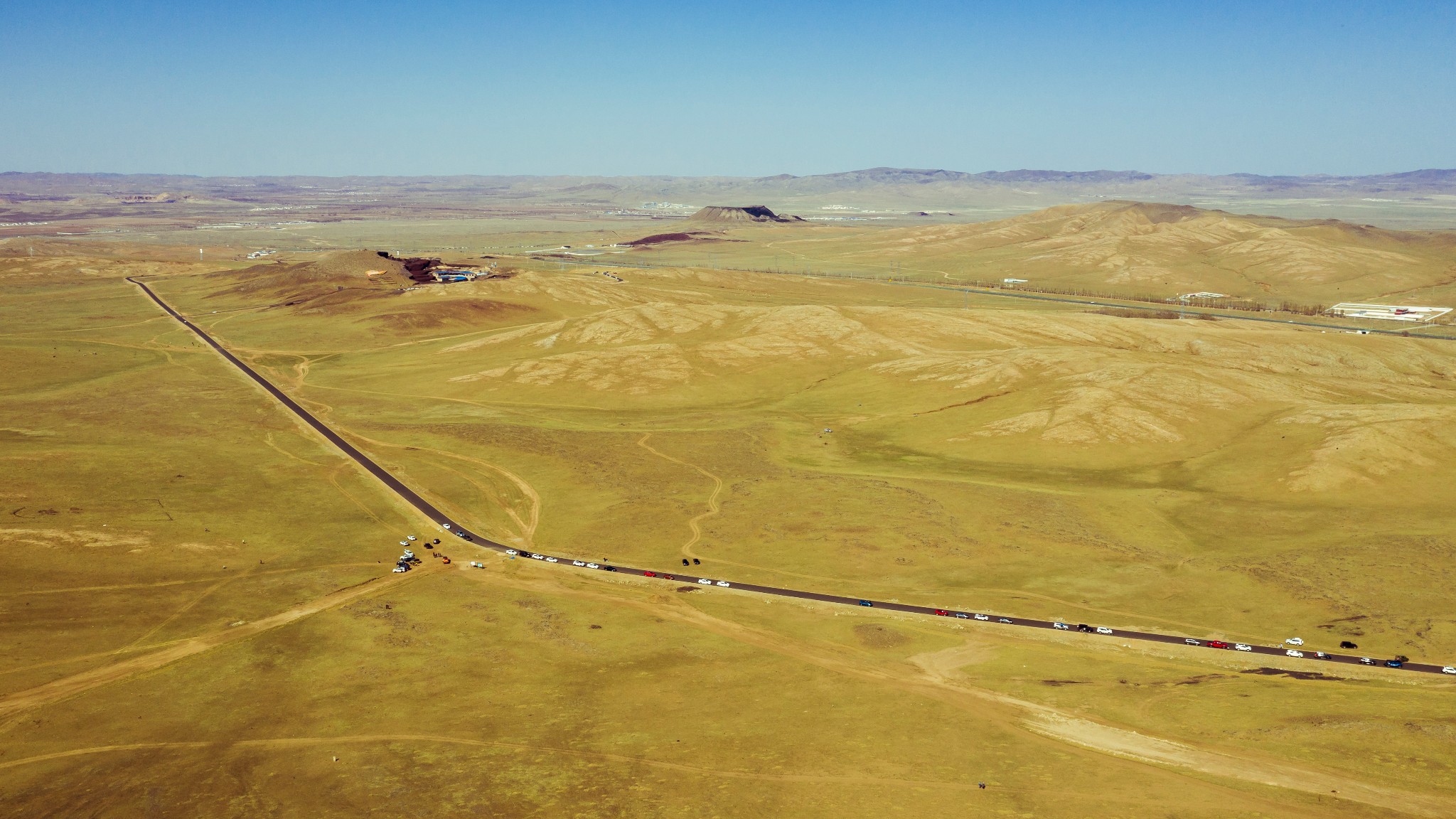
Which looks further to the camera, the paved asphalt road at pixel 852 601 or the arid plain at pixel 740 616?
the paved asphalt road at pixel 852 601

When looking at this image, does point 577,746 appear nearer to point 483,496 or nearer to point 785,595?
point 785,595

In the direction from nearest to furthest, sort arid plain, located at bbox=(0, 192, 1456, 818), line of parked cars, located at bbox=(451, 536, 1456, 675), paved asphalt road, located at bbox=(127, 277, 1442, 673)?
1. arid plain, located at bbox=(0, 192, 1456, 818)
2. line of parked cars, located at bbox=(451, 536, 1456, 675)
3. paved asphalt road, located at bbox=(127, 277, 1442, 673)

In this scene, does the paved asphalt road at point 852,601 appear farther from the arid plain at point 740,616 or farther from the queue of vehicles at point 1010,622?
the arid plain at point 740,616

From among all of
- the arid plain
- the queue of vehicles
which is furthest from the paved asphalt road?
the arid plain

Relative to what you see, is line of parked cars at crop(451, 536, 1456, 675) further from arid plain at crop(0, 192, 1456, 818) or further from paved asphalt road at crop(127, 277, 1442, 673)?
arid plain at crop(0, 192, 1456, 818)

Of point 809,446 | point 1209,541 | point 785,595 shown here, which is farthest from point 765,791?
point 809,446

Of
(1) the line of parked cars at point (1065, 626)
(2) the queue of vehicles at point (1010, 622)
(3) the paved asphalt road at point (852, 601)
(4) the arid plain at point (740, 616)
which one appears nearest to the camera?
(4) the arid plain at point (740, 616)

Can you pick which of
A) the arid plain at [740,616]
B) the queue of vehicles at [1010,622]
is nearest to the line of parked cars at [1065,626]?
the queue of vehicles at [1010,622]

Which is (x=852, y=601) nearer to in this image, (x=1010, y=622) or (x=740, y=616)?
(x=740, y=616)

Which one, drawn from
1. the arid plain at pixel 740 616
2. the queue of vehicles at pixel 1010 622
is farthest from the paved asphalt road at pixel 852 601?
the arid plain at pixel 740 616

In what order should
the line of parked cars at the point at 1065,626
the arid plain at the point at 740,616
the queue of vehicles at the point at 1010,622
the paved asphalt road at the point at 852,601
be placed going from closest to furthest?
the arid plain at the point at 740,616, the line of parked cars at the point at 1065,626, the queue of vehicles at the point at 1010,622, the paved asphalt road at the point at 852,601

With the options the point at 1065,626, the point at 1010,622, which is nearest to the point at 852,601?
the point at 1010,622
